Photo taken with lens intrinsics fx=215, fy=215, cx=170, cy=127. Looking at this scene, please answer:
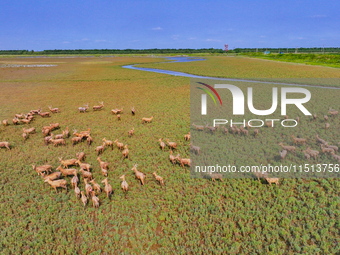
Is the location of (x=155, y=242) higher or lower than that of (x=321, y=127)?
lower

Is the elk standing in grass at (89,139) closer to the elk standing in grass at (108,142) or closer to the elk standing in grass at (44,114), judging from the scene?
the elk standing in grass at (108,142)

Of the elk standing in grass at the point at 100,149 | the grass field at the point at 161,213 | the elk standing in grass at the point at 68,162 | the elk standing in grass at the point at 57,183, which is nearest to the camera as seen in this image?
the grass field at the point at 161,213

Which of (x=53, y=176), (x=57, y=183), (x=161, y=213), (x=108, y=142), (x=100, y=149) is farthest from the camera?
(x=108, y=142)

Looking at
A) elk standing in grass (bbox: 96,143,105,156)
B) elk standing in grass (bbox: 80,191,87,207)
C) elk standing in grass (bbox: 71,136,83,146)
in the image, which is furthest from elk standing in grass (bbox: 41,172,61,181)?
elk standing in grass (bbox: 71,136,83,146)

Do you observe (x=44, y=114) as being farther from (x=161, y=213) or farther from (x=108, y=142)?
(x=161, y=213)

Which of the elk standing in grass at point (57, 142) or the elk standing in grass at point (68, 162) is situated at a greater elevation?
the elk standing in grass at point (57, 142)

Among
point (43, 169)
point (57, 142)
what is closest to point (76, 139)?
point (57, 142)

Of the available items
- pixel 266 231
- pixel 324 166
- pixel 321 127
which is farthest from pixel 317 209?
pixel 321 127

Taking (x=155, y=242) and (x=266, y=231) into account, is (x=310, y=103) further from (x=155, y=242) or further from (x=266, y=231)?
(x=155, y=242)

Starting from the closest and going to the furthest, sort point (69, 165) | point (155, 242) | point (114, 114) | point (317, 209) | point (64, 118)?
1. point (155, 242)
2. point (317, 209)
3. point (69, 165)
4. point (64, 118)
5. point (114, 114)

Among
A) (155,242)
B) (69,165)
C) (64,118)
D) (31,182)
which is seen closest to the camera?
(155,242)

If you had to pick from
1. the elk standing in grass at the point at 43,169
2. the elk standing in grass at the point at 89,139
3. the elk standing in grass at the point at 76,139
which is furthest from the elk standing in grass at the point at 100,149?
the elk standing in grass at the point at 43,169
